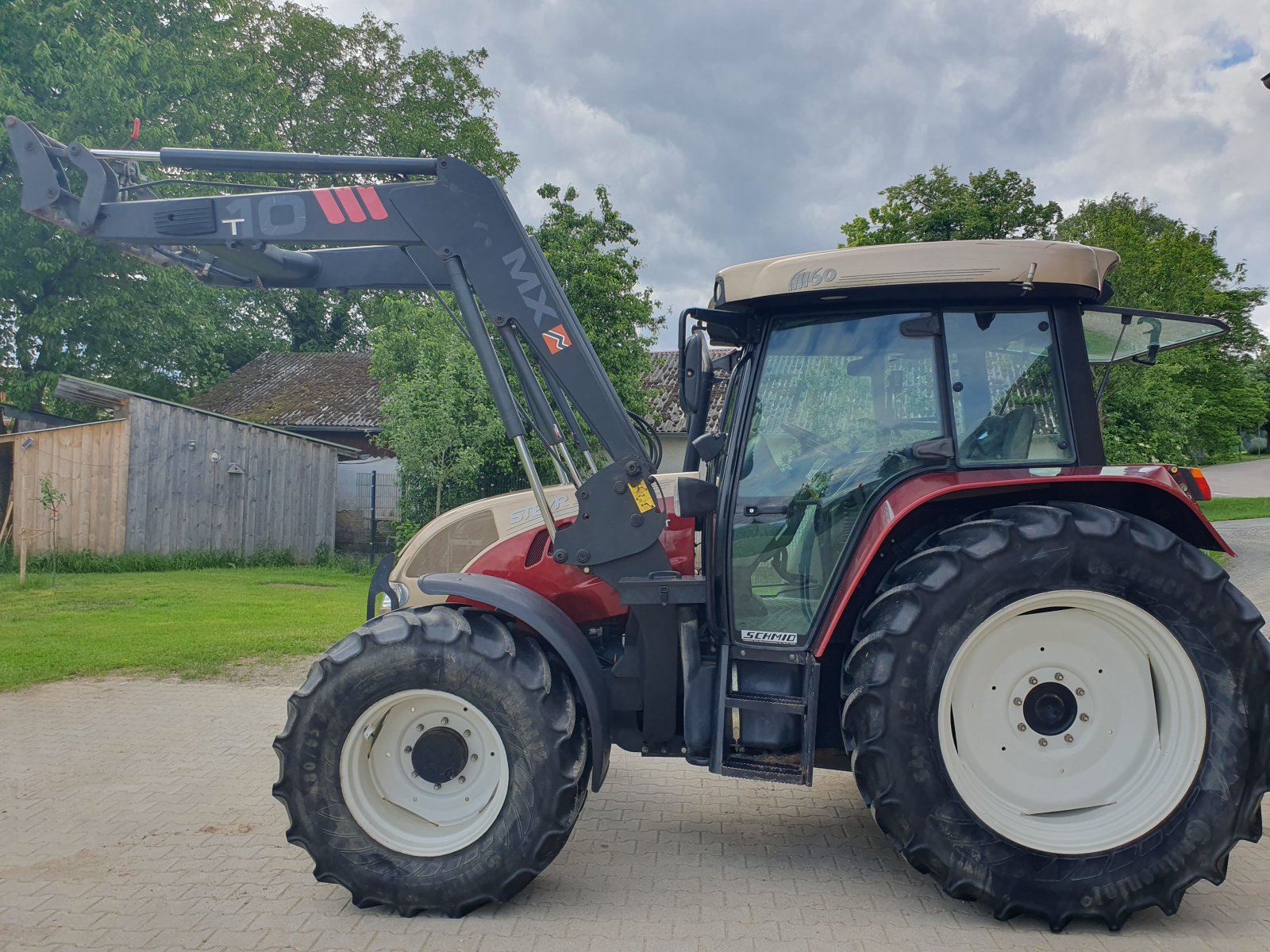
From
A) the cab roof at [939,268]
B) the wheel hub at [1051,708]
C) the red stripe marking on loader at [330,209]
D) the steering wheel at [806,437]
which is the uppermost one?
the red stripe marking on loader at [330,209]

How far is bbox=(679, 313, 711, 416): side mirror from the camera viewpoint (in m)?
4.05

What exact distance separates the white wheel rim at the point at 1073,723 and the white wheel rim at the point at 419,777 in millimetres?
1810

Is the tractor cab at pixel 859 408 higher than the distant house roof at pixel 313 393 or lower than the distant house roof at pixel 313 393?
lower

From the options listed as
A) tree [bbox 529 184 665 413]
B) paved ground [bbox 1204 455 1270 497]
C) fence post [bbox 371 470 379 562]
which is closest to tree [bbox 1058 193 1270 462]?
paved ground [bbox 1204 455 1270 497]

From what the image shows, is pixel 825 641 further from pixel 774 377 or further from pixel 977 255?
pixel 977 255

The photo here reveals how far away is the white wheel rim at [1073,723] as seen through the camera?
3701 mm

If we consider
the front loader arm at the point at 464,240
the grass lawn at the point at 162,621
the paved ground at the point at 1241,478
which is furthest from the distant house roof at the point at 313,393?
the front loader arm at the point at 464,240

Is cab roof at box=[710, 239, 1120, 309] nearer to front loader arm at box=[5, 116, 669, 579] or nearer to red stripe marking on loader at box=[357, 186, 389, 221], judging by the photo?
front loader arm at box=[5, 116, 669, 579]

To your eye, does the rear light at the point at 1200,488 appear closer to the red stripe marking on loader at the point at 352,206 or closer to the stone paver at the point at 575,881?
the stone paver at the point at 575,881

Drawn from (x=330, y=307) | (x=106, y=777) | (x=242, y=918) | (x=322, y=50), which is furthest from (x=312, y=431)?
(x=242, y=918)

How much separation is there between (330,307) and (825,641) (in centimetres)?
3592

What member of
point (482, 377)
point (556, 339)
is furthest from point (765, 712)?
point (482, 377)

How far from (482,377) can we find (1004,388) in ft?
45.4

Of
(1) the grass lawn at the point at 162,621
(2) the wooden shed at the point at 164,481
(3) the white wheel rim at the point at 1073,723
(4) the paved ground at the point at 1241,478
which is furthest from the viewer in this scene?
(4) the paved ground at the point at 1241,478
